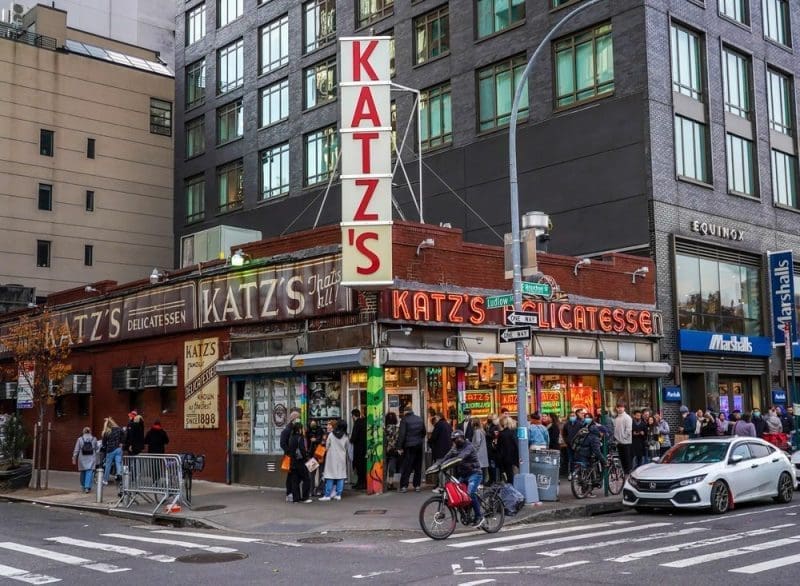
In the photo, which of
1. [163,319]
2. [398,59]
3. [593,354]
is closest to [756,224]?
[593,354]

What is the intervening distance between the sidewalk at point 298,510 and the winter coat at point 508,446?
1.41 metres

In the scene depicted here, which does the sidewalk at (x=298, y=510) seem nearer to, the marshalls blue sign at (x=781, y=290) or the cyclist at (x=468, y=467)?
the cyclist at (x=468, y=467)

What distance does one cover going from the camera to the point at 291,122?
135 ft

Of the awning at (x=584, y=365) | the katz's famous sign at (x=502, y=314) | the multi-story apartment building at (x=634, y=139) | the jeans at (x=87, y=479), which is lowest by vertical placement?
the jeans at (x=87, y=479)

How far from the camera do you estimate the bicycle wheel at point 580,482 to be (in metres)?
18.2

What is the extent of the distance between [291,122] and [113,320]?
16.2 metres

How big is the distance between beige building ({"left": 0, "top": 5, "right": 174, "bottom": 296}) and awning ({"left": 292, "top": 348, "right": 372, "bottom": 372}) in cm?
2781

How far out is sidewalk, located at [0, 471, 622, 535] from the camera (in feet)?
51.7

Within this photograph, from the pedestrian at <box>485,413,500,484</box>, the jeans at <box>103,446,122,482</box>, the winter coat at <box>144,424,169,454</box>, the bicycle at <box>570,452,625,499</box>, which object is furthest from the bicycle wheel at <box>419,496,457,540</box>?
the jeans at <box>103,446,122,482</box>

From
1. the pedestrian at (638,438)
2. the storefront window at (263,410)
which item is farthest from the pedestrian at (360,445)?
the pedestrian at (638,438)

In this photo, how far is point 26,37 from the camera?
158 feet

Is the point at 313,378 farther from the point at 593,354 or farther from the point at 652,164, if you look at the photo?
the point at 652,164

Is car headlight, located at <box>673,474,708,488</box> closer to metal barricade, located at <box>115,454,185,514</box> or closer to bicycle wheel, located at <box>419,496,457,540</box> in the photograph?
bicycle wheel, located at <box>419,496,457,540</box>

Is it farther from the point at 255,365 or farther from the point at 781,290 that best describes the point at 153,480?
the point at 781,290
